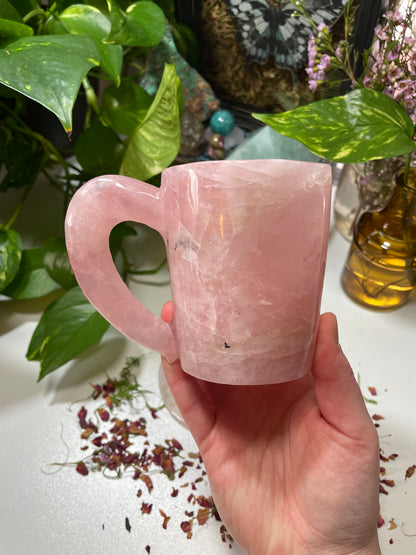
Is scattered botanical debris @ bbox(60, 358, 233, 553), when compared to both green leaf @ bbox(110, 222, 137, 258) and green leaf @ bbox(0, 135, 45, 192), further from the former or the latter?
green leaf @ bbox(0, 135, 45, 192)

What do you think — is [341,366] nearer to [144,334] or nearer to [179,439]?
[144,334]

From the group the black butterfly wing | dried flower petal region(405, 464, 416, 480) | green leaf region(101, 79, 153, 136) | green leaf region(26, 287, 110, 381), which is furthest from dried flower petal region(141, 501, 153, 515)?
the black butterfly wing

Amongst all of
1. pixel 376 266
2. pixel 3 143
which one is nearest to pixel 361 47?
pixel 376 266

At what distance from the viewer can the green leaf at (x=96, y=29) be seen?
639mm

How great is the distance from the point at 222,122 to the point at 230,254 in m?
0.78

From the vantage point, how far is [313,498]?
0.44 meters

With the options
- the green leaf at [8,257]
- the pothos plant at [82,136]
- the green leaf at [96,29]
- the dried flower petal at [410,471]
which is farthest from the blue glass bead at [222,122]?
the dried flower petal at [410,471]

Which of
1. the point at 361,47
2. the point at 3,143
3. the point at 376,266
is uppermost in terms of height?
the point at 361,47

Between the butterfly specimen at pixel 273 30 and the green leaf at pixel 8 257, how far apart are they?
676 mm

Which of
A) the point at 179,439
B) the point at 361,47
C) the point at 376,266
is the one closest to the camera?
the point at 179,439

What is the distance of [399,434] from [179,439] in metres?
0.30

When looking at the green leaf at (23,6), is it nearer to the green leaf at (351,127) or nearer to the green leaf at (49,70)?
the green leaf at (49,70)

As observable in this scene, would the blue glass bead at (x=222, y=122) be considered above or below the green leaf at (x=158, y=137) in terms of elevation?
below

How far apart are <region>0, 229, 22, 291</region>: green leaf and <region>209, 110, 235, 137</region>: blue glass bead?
549 mm
